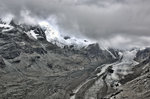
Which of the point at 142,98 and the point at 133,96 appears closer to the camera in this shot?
the point at 142,98

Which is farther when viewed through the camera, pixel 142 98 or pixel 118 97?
pixel 118 97
